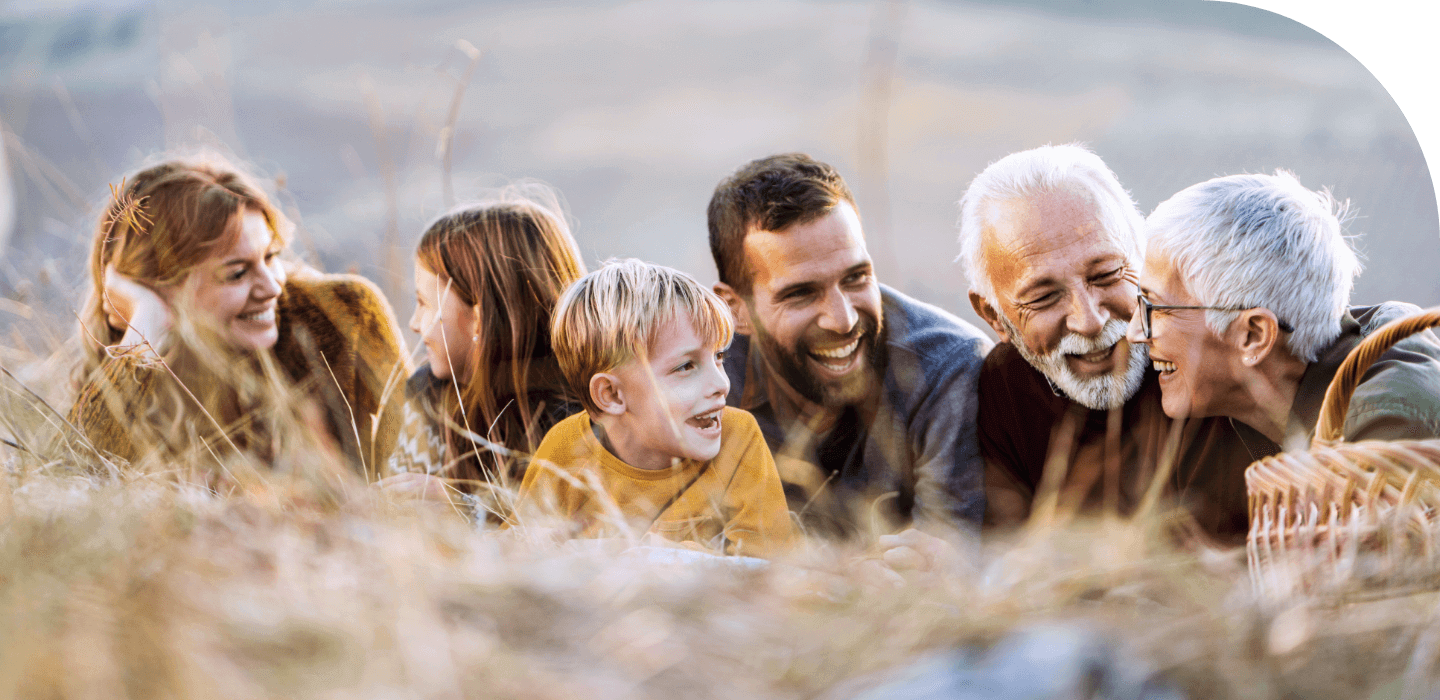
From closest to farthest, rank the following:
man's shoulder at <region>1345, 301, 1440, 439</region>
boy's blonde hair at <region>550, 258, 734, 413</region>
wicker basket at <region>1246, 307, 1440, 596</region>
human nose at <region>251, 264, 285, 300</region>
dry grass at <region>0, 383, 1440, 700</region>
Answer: dry grass at <region>0, 383, 1440, 700</region>
wicker basket at <region>1246, 307, 1440, 596</region>
man's shoulder at <region>1345, 301, 1440, 439</region>
boy's blonde hair at <region>550, 258, 734, 413</region>
human nose at <region>251, 264, 285, 300</region>

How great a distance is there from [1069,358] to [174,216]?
1847 millimetres

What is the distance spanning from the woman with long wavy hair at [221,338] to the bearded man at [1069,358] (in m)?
1.24

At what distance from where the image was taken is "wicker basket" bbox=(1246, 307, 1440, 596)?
1.44m

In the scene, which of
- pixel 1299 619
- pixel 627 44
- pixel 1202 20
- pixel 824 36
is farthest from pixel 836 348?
pixel 1202 20

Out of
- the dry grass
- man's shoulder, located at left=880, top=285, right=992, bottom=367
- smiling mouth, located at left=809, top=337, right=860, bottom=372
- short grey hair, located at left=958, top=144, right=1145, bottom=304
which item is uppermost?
short grey hair, located at left=958, top=144, right=1145, bottom=304

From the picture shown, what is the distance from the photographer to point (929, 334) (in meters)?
1.85

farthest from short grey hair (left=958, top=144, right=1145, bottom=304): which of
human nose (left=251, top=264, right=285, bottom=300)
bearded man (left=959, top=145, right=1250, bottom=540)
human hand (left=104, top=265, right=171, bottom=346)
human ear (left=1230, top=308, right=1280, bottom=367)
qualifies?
human hand (left=104, top=265, right=171, bottom=346)

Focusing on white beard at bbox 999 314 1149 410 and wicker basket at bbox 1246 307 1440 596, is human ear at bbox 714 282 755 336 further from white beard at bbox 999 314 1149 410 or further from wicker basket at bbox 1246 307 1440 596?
wicker basket at bbox 1246 307 1440 596

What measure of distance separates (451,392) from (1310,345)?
1658 mm

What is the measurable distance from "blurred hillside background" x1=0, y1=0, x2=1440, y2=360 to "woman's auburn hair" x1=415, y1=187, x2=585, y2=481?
5 centimetres

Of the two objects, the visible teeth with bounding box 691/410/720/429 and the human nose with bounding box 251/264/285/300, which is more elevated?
the human nose with bounding box 251/264/285/300

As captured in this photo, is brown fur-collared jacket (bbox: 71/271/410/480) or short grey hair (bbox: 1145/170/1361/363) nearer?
short grey hair (bbox: 1145/170/1361/363)

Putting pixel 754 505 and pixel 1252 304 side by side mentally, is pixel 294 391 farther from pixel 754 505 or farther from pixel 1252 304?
pixel 1252 304

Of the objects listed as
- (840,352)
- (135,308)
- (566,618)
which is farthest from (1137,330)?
(135,308)
